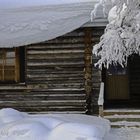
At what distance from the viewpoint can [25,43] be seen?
13039 millimetres

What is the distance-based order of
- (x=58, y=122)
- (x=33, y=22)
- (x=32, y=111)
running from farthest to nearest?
(x=32, y=111) → (x=33, y=22) → (x=58, y=122)

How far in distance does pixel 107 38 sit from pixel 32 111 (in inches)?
198

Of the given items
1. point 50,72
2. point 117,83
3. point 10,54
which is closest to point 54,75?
point 50,72

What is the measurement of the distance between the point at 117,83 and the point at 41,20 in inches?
155

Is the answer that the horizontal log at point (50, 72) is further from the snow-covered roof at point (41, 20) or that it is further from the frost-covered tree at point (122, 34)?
the frost-covered tree at point (122, 34)

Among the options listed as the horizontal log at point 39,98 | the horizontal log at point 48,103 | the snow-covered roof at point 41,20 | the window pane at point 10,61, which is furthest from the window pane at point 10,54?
the horizontal log at point 48,103

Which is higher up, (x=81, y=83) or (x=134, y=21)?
(x=134, y=21)

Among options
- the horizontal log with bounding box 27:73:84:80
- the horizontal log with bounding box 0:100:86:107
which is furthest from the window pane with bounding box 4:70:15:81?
the horizontal log with bounding box 0:100:86:107

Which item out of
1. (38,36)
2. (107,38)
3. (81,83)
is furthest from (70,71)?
(107,38)

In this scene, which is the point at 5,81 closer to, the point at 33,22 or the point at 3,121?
the point at 33,22

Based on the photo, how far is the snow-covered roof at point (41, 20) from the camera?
41.8ft

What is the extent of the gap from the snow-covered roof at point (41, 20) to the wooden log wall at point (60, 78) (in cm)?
68

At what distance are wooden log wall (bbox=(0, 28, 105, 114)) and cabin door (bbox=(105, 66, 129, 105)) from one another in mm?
2118

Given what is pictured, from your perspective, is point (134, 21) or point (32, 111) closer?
point (134, 21)
